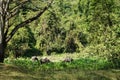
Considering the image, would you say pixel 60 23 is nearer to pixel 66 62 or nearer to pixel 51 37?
pixel 51 37

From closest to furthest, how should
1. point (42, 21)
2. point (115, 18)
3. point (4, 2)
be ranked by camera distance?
point (4, 2) < point (115, 18) < point (42, 21)

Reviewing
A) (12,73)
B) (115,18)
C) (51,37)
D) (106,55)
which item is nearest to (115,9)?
(115,18)

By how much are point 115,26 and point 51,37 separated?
3064 cm

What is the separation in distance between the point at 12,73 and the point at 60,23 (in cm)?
5494

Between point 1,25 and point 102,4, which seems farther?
point 102,4

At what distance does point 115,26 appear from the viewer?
28.9 m

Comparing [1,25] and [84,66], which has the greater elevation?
[1,25]

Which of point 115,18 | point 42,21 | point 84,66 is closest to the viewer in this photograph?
point 84,66

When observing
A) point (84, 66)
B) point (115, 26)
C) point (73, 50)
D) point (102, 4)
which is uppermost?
point (102, 4)

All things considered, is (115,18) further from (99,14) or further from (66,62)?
(66,62)

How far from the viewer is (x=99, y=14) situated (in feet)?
100

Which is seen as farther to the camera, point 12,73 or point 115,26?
point 115,26

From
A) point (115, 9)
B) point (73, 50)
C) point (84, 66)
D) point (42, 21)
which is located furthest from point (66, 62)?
point (73, 50)

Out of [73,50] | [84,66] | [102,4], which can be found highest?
[102,4]
